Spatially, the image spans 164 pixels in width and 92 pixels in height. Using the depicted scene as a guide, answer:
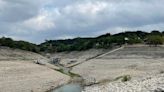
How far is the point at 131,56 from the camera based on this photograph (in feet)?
275

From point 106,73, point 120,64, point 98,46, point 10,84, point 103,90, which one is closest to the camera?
point 103,90

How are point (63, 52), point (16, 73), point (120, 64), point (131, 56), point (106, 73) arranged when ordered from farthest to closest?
point (63, 52) < point (131, 56) < point (120, 64) < point (106, 73) < point (16, 73)

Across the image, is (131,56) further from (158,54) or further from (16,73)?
(16,73)

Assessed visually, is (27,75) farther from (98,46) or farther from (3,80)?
(98,46)

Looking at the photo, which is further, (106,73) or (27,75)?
(106,73)

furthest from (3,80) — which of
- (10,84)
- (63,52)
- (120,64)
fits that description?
(63,52)

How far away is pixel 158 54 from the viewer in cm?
8069

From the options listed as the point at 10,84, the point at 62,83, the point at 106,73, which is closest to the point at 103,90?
the point at 10,84

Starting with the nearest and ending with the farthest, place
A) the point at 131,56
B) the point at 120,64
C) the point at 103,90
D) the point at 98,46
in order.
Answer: the point at 103,90 → the point at 120,64 → the point at 131,56 → the point at 98,46

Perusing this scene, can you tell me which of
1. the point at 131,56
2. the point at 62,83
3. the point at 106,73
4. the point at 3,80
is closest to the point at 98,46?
the point at 131,56

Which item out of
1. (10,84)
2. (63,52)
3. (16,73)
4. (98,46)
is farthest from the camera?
(63,52)

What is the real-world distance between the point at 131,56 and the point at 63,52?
5979 centimetres

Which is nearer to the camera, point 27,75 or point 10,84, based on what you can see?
point 10,84

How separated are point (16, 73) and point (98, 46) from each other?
205 feet
